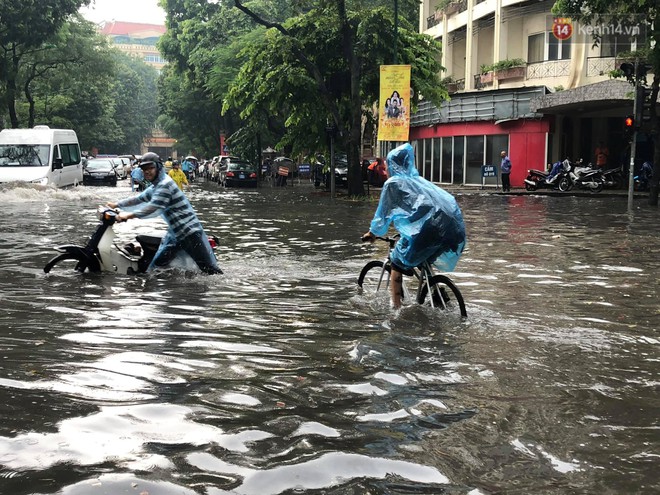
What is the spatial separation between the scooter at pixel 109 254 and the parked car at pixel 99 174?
35350 mm

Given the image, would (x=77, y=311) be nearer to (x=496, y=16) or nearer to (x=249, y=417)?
(x=249, y=417)

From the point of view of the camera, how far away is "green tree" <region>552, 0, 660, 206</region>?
2533 centimetres

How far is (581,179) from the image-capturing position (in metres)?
35.7

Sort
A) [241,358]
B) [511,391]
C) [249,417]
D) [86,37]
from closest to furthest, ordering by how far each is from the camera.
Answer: [249,417]
[511,391]
[241,358]
[86,37]

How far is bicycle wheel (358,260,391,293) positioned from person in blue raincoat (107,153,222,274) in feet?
6.61

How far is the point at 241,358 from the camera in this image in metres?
6.59

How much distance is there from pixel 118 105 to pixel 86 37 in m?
52.5

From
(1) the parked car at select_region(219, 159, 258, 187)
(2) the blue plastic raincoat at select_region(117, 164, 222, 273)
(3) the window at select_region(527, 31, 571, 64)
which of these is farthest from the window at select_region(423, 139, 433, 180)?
(2) the blue plastic raincoat at select_region(117, 164, 222, 273)

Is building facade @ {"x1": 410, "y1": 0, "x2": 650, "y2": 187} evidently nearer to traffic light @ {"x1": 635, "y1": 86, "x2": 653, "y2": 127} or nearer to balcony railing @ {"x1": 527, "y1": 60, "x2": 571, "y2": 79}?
balcony railing @ {"x1": 527, "y1": 60, "x2": 571, "y2": 79}

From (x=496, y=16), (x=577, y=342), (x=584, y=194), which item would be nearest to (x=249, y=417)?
(x=577, y=342)

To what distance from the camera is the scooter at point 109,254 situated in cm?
1105

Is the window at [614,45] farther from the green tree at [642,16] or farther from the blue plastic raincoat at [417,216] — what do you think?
the blue plastic raincoat at [417,216]

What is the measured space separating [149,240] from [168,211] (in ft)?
2.35

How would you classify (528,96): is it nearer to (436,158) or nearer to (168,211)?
(436,158)
